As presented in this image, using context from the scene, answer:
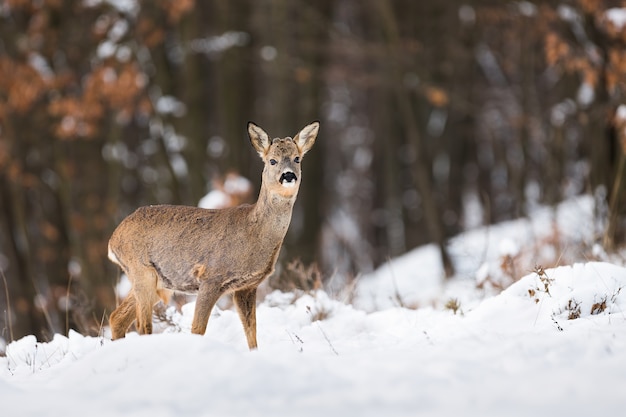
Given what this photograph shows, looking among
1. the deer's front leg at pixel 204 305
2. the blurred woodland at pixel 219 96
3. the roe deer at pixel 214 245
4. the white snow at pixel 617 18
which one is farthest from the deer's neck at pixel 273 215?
the blurred woodland at pixel 219 96

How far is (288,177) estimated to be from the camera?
6297 millimetres

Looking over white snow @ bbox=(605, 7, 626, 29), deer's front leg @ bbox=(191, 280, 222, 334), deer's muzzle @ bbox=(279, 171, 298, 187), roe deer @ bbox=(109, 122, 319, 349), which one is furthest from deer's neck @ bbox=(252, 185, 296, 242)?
white snow @ bbox=(605, 7, 626, 29)

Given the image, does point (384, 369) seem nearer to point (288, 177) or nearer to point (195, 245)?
point (288, 177)

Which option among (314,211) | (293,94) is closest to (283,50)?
(293,94)

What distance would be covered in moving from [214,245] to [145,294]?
649 millimetres

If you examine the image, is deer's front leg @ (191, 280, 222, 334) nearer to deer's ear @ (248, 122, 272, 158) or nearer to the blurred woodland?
deer's ear @ (248, 122, 272, 158)

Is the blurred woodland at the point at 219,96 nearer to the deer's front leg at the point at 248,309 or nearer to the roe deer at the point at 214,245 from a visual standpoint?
the roe deer at the point at 214,245

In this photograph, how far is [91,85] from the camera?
15.5 metres

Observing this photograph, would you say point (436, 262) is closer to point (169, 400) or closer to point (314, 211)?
point (314, 211)

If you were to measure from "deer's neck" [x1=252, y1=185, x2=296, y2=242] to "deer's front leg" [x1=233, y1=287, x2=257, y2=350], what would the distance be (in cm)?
45

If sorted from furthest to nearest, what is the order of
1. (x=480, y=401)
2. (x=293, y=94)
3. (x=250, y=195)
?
1. (x=293, y=94)
2. (x=250, y=195)
3. (x=480, y=401)

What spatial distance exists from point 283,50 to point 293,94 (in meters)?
1.40

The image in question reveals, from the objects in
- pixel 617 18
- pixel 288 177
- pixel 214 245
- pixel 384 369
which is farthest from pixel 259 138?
pixel 617 18

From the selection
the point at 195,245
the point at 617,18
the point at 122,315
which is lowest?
the point at 122,315
